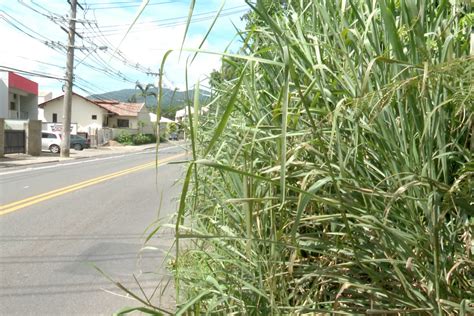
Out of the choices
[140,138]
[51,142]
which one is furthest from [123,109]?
[51,142]

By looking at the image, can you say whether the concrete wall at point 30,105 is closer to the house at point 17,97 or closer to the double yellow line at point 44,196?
the house at point 17,97

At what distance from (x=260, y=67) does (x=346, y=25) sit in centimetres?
63

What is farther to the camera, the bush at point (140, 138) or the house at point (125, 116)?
the house at point (125, 116)

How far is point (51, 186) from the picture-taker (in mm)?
15742

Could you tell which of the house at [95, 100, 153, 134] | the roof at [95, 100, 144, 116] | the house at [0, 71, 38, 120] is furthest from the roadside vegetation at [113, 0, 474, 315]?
the roof at [95, 100, 144, 116]

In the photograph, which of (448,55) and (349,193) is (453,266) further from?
(448,55)

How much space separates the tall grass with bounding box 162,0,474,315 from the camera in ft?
6.25

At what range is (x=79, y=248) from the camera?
7.56 meters

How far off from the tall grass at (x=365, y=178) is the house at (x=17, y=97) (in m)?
45.4

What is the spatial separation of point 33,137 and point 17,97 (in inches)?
776

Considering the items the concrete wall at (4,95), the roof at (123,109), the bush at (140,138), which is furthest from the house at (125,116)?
the concrete wall at (4,95)

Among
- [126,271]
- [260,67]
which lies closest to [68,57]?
[126,271]

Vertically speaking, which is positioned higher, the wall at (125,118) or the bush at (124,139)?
the wall at (125,118)

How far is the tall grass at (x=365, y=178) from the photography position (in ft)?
6.25
